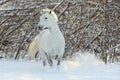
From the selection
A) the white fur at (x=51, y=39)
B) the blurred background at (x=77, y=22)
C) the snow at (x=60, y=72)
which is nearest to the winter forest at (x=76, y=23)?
the blurred background at (x=77, y=22)

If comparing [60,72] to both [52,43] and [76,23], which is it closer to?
[52,43]

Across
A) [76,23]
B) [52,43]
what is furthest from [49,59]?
[76,23]

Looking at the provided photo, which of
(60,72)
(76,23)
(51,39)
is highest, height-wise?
(51,39)

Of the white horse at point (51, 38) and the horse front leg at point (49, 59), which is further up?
the white horse at point (51, 38)

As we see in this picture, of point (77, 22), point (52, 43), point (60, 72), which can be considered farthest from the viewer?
point (77, 22)

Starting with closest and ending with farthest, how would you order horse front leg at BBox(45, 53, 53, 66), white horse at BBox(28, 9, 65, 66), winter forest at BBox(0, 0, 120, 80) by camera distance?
1. white horse at BBox(28, 9, 65, 66)
2. horse front leg at BBox(45, 53, 53, 66)
3. winter forest at BBox(0, 0, 120, 80)

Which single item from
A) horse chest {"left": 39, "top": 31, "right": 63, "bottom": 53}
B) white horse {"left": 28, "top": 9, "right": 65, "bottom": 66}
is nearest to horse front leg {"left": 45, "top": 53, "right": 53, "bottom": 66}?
white horse {"left": 28, "top": 9, "right": 65, "bottom": 66}

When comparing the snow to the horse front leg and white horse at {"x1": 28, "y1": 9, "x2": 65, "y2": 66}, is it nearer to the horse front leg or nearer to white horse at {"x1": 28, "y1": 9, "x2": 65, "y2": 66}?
the horse front leg

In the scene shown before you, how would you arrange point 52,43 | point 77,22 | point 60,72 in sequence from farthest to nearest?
point 77,22, point 52,43, point 60,72

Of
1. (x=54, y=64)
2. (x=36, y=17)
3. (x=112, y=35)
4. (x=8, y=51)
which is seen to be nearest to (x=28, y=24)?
(x=36, y=17)

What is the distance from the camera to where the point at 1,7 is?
1004cm

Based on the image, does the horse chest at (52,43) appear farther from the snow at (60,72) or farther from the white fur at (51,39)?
the snow at (60,72)

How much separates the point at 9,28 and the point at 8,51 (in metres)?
0.87

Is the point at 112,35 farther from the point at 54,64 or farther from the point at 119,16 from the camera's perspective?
the point at 54,64
